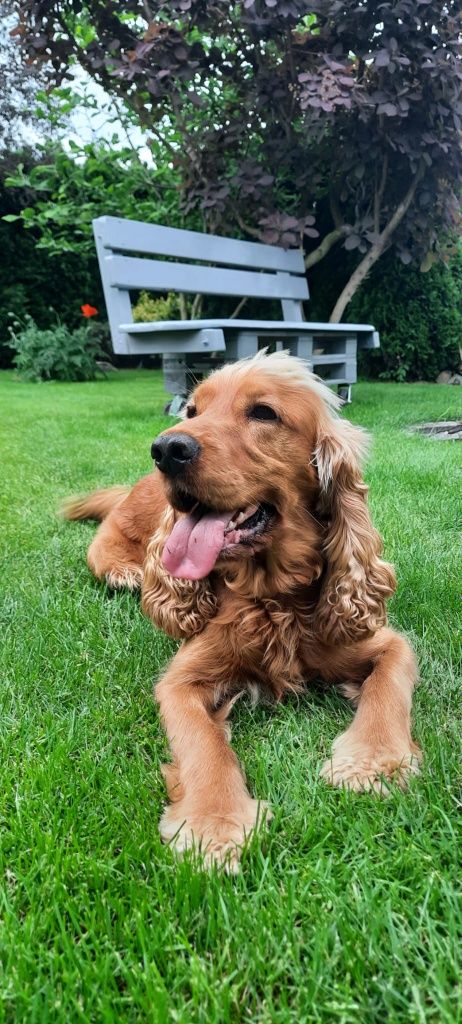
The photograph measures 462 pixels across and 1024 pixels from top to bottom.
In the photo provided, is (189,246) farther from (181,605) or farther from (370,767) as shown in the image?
(370,767)

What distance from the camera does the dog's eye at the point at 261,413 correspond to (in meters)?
1.77

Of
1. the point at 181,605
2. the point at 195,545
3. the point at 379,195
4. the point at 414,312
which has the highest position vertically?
the point at 379,195

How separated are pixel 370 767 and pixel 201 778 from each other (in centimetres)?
33

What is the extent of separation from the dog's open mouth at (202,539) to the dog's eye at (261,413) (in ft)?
0.78

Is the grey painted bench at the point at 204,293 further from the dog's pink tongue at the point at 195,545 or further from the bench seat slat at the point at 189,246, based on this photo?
the dog's pink tongue at the point at 195,545

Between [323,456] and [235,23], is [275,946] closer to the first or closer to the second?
[323,456]

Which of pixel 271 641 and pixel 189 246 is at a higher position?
pixel 189 246

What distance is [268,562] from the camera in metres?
1.79

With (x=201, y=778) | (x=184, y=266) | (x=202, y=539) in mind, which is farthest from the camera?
(x=184, y=266)

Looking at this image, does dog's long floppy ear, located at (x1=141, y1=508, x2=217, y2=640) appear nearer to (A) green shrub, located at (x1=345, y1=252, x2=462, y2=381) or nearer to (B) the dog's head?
(B) the dog's head

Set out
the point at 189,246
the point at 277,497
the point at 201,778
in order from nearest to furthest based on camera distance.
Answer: the point at 201,778, the point at 277,497, the point at 189,246

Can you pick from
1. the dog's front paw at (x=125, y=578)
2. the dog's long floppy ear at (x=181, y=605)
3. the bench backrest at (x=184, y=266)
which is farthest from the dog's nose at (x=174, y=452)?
the bench backrest at (x=184, y=266)

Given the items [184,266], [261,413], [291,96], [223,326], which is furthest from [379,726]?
[291,96]

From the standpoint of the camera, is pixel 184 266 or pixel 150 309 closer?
pixel 184 266
